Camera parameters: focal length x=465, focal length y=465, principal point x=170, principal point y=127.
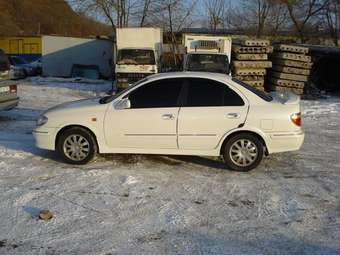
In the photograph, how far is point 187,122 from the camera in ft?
24.1

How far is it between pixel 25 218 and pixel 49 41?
93.2ft

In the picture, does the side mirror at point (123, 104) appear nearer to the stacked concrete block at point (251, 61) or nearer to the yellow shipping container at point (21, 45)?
the stacked concrete block at point (251, 61)

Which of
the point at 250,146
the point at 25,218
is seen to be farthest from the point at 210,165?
the point at 25,218

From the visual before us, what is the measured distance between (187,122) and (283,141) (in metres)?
1.55

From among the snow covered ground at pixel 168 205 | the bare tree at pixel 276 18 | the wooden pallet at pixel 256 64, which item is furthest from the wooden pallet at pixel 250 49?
the bare tree at pixel 276 18

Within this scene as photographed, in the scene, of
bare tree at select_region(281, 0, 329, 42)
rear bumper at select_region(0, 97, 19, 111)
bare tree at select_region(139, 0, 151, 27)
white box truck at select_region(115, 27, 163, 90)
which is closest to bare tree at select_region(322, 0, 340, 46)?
bare tree at select_region(281, 0, 329, 42)

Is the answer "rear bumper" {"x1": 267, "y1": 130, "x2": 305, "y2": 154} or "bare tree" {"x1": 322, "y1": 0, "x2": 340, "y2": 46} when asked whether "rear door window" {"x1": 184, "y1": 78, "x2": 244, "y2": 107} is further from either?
"bare tree" {"x1": 322, "y1": 0, "x2": 340, "y2": 46}

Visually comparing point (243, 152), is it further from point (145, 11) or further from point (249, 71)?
point (145, 11)

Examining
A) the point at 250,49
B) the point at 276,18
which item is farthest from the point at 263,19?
the point at 250,49

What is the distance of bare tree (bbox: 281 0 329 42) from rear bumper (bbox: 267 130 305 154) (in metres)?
33.9

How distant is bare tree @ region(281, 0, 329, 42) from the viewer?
39.5m

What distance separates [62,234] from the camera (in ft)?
16.4

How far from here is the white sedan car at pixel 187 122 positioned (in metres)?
7.34

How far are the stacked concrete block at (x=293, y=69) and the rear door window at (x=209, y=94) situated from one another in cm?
1224
